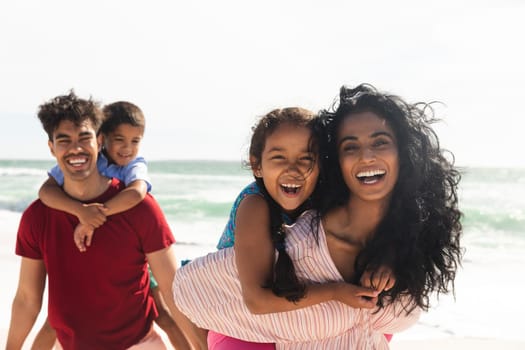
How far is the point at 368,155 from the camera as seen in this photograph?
255cm

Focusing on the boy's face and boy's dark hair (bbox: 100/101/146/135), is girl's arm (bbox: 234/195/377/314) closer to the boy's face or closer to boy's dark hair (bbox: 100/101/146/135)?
the boy's face

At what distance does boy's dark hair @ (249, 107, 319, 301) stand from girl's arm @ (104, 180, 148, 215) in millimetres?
810

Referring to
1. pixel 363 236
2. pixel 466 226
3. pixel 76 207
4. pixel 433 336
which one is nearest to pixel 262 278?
pixel 363 236

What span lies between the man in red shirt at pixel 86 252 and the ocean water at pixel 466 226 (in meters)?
0.77

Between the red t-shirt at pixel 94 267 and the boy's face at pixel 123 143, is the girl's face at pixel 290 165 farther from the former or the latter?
the boy's face at pixel 123 143

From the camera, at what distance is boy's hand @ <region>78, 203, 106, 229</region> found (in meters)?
3.29

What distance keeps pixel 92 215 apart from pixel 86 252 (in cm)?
24

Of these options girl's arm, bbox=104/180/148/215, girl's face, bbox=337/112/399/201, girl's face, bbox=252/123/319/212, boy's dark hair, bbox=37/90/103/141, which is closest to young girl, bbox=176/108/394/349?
girl's face, bbox=252/123/319/212

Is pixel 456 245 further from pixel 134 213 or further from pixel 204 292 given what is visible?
pixel 134 213

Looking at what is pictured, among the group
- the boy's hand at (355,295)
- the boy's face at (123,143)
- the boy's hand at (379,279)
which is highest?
the boy's face at (123,143)

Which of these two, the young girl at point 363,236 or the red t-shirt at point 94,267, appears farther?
the red t-shirt at point 94,267

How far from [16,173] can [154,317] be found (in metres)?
34.6

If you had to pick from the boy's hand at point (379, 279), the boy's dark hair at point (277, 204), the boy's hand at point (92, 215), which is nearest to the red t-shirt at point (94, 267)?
the boy's hand at point (92, 215)

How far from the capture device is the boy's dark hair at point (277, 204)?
2484mm
